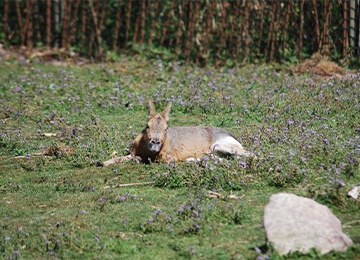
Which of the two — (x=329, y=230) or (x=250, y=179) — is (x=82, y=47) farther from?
(x=329, y=230)

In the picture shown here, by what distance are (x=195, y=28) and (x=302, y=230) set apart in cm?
1024

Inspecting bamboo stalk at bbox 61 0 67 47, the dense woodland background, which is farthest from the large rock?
bamboo stalk at bbox 61 0 67 47

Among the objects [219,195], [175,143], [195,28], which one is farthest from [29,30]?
[219,195]

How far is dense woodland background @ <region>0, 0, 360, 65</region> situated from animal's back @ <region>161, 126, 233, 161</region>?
20.1 feet

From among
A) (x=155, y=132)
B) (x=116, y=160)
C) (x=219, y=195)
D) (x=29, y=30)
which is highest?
(x=29, y=30)

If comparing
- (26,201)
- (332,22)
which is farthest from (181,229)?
(332,22)

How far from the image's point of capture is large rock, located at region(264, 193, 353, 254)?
A: 140 inches

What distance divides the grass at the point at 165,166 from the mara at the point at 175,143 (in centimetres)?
24

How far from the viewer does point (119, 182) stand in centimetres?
588

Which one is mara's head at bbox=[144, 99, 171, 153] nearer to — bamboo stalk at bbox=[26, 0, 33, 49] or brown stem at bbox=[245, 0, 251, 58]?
brown stem at bbox=[245, 0, 251, 58]

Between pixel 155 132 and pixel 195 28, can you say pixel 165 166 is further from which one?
pixel 195 28

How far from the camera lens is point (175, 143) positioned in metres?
6.75

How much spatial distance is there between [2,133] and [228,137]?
4.07 metres

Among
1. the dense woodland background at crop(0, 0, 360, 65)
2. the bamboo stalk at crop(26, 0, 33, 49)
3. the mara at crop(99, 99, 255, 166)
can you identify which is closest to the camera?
the mara at crop(99, 99, 255, 166)
